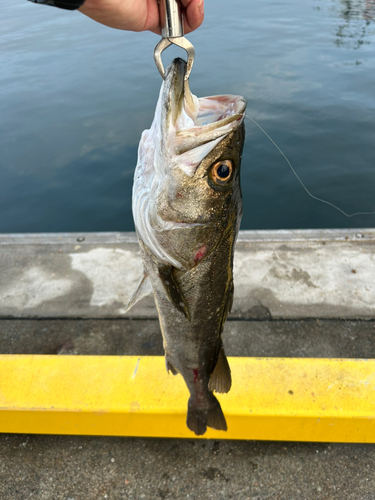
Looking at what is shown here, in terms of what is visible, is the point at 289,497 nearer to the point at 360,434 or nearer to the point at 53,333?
the point at 360,434

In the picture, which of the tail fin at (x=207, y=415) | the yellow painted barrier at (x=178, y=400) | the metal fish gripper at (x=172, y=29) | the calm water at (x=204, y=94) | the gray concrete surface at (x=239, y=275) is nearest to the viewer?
the metal fish gripper at (x=172, y=29)

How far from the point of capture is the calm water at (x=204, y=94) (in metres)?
7.57

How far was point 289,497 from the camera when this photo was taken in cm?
278

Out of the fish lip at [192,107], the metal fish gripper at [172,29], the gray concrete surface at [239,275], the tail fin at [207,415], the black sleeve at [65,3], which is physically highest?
the black sleeve at [65,3]

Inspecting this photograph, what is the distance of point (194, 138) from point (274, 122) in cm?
902

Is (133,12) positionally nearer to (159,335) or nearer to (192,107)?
(192,107)

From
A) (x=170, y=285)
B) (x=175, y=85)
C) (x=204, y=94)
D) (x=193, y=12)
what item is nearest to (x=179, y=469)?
(x=170, y=285)

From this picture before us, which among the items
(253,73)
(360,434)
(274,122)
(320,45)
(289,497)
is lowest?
(289,497)

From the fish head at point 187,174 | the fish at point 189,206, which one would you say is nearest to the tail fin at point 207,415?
the fish at point 189,206

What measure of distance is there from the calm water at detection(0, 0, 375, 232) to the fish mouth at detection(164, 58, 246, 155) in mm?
5520

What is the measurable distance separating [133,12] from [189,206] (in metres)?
1.17

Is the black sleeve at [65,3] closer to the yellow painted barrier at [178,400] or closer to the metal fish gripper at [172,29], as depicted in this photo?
the metal fish gripper at [172,29]

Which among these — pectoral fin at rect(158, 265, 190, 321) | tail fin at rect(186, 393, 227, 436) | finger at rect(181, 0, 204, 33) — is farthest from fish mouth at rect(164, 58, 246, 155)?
tail fin at rect(186, 393, 227, 436)

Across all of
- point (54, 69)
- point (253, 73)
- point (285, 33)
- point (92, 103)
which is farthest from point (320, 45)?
point (54, 69)
